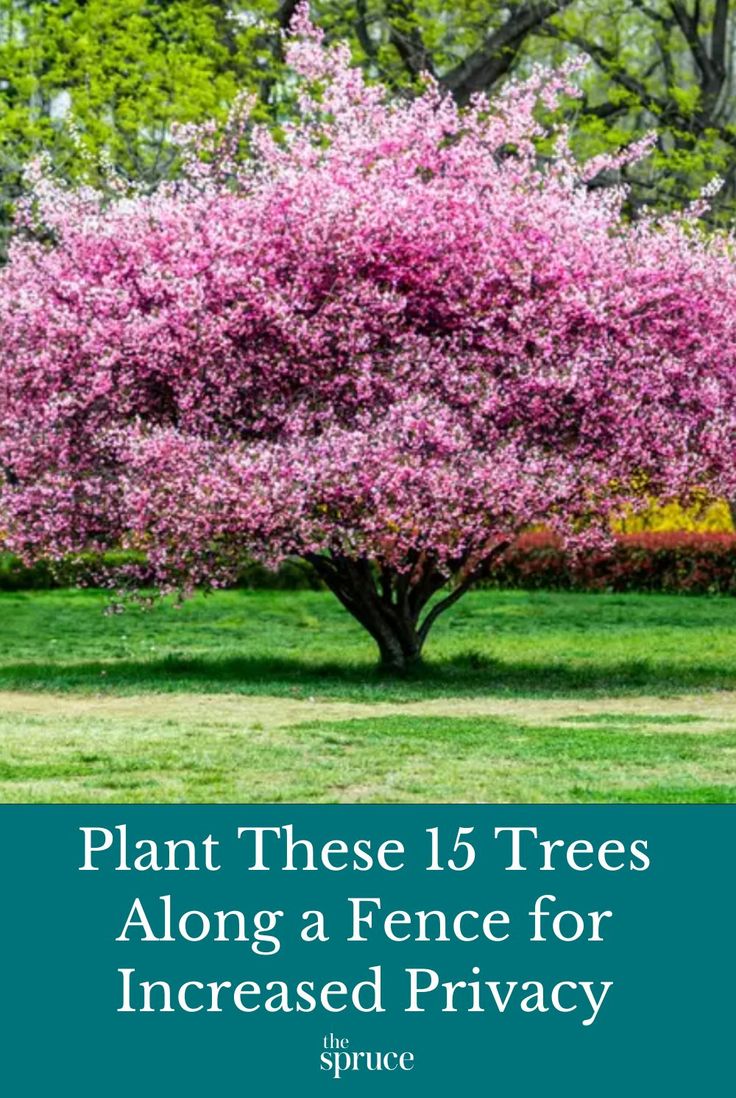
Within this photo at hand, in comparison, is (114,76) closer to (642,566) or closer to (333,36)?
(333,36)

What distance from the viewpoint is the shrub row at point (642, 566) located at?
95.0 feet

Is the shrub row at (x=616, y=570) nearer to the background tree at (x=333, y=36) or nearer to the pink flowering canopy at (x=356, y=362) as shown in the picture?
the background tree at (x=333, y=36)

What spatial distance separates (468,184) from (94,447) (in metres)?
3.96

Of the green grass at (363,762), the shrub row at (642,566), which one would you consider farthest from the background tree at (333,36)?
the green grass at (363,762)

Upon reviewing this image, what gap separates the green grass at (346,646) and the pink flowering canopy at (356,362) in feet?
4.12

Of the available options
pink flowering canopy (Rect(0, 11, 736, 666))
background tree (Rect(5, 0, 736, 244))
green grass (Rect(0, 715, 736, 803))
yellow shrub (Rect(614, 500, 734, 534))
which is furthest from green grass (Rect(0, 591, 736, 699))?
background tree (Rect(5, 0, 736, 244))

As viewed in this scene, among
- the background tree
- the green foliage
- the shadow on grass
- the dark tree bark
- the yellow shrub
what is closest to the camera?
the shadow on grass

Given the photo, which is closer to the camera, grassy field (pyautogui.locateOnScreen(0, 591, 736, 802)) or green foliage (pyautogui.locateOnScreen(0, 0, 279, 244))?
grassy field (pyautogui.locateOnScreen(0, 591, 736, 802))

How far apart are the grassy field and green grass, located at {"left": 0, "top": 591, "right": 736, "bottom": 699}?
45mm

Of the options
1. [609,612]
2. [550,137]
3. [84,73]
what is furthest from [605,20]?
[609,612]

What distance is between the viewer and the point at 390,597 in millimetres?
18172

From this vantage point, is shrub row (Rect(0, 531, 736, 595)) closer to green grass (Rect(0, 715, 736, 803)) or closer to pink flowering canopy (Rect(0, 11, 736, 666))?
pink flowering canopy (Rect(0, 11, 736, 666))

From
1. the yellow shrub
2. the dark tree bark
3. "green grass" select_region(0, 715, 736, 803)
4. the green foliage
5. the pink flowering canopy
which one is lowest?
"green grass" select_region(0, 715, 736, 803)

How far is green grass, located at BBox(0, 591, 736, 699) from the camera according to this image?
1730 centimetres
